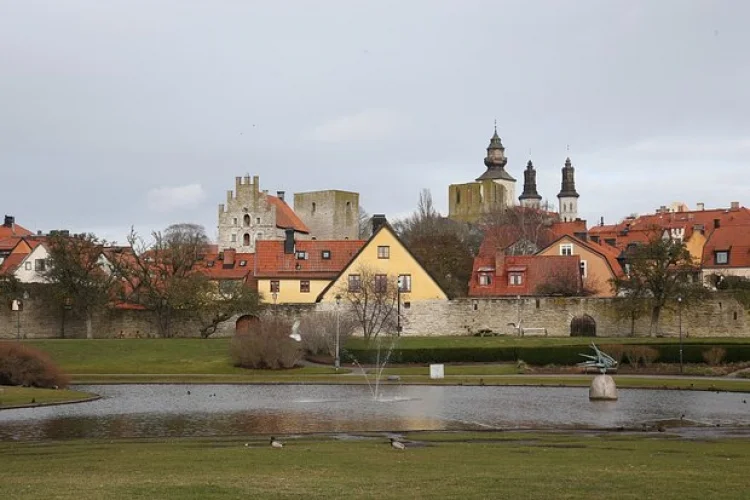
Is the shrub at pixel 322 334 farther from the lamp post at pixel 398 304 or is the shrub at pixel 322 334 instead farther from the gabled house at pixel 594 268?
the gabled house at pixel 594 268

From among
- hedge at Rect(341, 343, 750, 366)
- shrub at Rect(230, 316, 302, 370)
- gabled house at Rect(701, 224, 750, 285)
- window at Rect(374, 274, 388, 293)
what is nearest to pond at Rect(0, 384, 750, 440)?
shrub at Rect(230, 316, 302, 370)

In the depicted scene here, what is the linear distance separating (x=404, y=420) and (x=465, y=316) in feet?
133

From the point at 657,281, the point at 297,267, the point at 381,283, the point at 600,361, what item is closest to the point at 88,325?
the point at 297,267

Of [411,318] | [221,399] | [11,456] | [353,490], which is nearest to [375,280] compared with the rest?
[411,318]

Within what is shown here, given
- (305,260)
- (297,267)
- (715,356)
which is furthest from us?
(305,260)

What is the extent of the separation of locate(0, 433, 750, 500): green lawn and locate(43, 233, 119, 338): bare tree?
4891 cm

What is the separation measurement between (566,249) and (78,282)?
3556 cm

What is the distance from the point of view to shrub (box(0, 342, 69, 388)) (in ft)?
127

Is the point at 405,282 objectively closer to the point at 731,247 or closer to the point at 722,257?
the point at 722,257

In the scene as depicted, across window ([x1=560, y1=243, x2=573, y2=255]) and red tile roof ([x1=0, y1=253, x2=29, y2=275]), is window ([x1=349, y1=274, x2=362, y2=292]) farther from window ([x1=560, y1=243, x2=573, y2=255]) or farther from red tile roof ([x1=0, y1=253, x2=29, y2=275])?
red tile roof ([x1=0, y1=253, x2=29, y2=275])

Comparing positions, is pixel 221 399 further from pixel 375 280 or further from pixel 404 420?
pixel 375 280

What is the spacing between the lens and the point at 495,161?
196500mm

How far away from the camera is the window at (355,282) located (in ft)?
220

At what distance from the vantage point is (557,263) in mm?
72625
